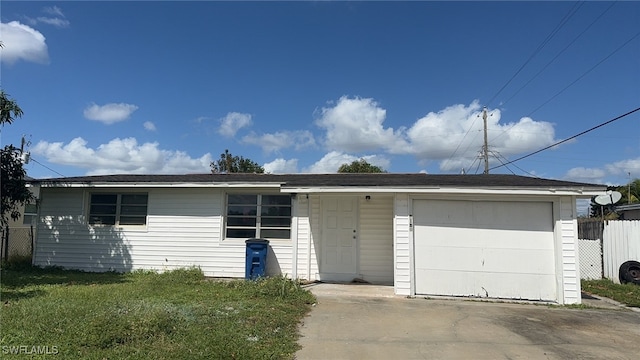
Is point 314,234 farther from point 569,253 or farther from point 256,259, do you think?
point 569,253

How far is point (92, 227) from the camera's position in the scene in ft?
36.2

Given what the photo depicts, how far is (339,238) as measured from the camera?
10.2m

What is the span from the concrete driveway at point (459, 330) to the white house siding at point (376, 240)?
1733 mm

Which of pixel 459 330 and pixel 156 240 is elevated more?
pixel 156 240

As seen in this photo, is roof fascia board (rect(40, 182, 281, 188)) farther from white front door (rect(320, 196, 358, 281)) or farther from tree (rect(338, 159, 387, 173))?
tree (rect(338, 159, 387, 173))

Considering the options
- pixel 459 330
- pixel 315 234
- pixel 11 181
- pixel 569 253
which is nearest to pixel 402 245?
pixel 315 234

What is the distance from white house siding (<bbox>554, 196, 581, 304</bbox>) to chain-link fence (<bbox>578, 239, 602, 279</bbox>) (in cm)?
420

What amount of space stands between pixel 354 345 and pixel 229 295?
10.9 ft

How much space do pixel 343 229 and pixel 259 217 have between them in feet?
7.34

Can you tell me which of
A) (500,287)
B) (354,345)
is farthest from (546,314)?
(354,345)

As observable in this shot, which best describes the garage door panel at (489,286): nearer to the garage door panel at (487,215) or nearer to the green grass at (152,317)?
the garage door panel at (487,215)

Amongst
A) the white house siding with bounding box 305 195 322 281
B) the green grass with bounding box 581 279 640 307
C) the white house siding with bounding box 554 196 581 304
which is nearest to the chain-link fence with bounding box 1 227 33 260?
the white house siding with bounding box 305 195 322 281

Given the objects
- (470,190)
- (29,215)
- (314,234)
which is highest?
(470,190)

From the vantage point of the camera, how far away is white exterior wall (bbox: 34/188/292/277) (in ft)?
34.4
